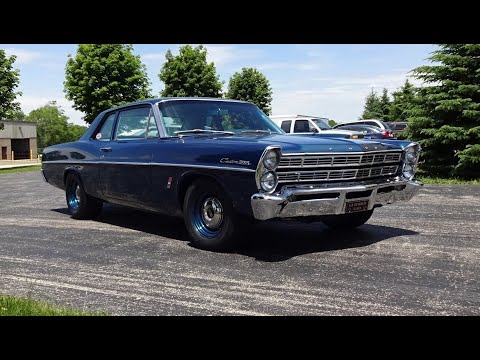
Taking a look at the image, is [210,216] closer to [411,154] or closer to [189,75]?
[411,154]

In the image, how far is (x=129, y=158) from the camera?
6.36 metres

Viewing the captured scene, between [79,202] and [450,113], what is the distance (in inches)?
450

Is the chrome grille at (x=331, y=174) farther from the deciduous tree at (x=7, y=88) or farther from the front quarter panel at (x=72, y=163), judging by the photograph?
the deciduous tree at (x=7, y=88)

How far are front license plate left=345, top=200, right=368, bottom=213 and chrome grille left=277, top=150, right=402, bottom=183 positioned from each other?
0.26 metres

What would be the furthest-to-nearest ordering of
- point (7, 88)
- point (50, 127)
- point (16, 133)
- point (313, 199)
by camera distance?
point (50, 127) < point (16, 133) < point (7, 88) < point (313, 199)

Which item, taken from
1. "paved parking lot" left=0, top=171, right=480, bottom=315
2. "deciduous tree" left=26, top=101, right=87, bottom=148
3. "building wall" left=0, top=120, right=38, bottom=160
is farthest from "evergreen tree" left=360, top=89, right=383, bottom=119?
"deciduous tree" left=26, top=101, right=87, bottom=148

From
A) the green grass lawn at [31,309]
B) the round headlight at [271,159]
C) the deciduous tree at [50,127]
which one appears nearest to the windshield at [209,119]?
the round headlight at [271,159]

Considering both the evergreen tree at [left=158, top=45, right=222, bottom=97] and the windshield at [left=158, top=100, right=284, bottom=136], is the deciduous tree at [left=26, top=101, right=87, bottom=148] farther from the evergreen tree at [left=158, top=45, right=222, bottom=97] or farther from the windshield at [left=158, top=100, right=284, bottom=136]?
the windshield at [left=158, top=100, right=284, bottom=136]

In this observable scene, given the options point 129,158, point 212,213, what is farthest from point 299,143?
point 129,158

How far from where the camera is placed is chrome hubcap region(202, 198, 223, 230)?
17.5 feet

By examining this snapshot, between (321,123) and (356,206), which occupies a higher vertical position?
(321,123)

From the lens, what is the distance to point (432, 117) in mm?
15398

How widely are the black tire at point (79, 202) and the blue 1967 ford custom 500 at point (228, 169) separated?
25 centimetres

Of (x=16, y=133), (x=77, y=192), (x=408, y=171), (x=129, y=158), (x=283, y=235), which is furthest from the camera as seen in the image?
(x=16, y=133)
